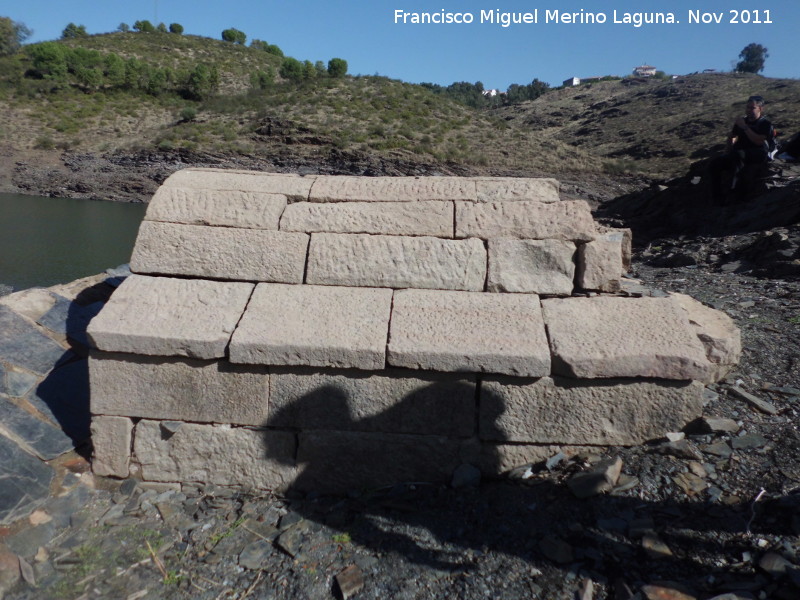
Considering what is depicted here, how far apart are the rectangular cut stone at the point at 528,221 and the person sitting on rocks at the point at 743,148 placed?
6.05 metres

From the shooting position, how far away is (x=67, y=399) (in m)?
3.49

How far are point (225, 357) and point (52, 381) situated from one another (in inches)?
57.8

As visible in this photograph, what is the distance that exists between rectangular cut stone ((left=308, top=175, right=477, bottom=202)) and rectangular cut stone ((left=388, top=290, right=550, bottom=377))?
2.18ft

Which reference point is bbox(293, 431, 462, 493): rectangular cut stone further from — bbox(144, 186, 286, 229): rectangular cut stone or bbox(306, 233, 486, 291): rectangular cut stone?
bbox(144, 186, 286, 229): rectangular cut stone

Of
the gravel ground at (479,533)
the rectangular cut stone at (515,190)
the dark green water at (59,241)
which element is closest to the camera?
the gravel ground at (479,533)

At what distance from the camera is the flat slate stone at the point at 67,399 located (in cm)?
333

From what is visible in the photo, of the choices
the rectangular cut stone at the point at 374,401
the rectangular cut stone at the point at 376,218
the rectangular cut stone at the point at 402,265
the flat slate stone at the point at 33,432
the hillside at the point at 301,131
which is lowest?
the flat slate stone at the point at 33,432

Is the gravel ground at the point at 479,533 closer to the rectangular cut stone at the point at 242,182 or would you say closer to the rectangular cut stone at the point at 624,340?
the rectangular cut stone at the point at 624,340

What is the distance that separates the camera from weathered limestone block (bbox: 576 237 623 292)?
10.3 feet

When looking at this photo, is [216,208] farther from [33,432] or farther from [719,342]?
[719,342]

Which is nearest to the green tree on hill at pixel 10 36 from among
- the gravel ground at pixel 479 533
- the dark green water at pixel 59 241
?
the dark green water at pixel 59 241

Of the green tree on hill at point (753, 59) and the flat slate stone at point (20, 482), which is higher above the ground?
the green tree on hill at point (753, 59)

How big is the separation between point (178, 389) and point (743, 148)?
8.87 meters

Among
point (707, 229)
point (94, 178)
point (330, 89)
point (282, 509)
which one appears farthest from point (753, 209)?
point (330, 89)
